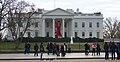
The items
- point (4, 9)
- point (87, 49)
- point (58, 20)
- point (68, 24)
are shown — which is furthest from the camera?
point (68, 24)

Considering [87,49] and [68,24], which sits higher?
[87,49]

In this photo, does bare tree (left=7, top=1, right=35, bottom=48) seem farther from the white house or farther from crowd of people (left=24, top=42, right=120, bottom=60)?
the white house

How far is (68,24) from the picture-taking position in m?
121

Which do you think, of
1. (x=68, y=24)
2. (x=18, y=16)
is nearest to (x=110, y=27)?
(x=68, y=24)

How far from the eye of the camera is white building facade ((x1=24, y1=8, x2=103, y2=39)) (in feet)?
378

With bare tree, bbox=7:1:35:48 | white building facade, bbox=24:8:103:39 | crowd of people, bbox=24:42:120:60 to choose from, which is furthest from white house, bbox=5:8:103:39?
crowd of people, bbox=24:42:120:60

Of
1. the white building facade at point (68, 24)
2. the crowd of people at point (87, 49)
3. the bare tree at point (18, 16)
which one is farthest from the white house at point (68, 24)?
the crowd of people at point (87, 49)

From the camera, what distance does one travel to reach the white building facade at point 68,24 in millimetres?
115062

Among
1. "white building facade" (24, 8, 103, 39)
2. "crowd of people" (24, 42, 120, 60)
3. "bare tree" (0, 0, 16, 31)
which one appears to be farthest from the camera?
"white building facade" (24, 8, 103, 39)

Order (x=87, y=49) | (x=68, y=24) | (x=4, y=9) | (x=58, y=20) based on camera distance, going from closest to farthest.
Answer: (x=87, y=49) → (x=4, y=9) → (x=58, y=20) → (x=68, y=24)

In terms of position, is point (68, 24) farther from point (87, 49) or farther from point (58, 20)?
point (87, 49)

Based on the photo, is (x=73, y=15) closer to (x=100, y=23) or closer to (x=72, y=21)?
(x=72, y=21)

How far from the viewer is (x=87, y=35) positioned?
406 ft

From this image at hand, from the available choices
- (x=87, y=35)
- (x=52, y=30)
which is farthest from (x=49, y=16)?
(x=87, y=35)
